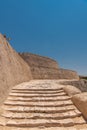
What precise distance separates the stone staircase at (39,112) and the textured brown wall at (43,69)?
30.5ft

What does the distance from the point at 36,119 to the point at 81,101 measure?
162 centimetres

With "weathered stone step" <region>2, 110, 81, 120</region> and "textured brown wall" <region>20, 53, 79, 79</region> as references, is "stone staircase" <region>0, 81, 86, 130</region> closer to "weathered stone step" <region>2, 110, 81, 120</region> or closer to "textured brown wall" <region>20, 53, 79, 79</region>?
"weathered stone step" <region>2, 110, 81, 120</region>

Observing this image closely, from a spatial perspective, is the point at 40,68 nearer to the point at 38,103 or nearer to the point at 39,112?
the point at 38,103

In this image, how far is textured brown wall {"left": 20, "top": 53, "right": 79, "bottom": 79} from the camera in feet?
48.3

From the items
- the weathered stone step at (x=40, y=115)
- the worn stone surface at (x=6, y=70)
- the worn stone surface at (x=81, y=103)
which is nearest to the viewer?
the weathered stone step at (x=40, y=115)

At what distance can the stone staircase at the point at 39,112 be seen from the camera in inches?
133

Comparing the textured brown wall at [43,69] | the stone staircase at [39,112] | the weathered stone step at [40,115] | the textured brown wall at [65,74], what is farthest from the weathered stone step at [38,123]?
the textured brown wall at [65,74]

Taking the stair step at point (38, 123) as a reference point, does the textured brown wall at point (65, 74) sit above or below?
above

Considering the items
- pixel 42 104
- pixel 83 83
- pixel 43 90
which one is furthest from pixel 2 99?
pixel 83 83

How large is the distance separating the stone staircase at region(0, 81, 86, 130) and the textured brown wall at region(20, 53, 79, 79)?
30.5ft

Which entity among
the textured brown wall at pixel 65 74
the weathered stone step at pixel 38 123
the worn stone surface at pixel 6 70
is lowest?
the weathered stone step at pixel 38 123

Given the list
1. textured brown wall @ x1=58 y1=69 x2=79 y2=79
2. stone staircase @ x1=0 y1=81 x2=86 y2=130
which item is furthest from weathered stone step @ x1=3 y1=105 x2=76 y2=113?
textured brown wall @ x1=58 y1=69 x2=79 y2=79

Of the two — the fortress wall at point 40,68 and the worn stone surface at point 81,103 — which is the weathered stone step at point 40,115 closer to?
the worn stone surface at point 81,103

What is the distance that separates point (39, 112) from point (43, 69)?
11232 mm
